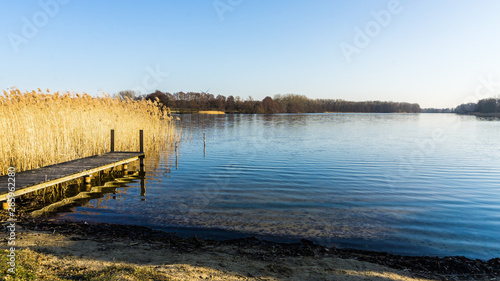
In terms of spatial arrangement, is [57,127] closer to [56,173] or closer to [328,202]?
[56,173]

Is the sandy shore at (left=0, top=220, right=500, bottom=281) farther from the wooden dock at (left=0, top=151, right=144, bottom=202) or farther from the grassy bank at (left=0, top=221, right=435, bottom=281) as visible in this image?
the wooden dock at (left=0, top=151, right=144, bottom=202)

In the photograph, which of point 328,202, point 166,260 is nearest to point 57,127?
point 166,260

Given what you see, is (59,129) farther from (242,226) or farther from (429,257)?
(429,257)

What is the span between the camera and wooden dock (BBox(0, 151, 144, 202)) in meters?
7.73

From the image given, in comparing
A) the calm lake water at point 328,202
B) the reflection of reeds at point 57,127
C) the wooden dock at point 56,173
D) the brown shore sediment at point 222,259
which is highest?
the reflection of reeds at point 57,127

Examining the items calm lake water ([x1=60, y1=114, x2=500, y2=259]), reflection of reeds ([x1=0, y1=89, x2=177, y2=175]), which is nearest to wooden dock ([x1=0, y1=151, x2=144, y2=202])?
reflection of reeds ([x1=0, y1=89, x2=177, y2=175])

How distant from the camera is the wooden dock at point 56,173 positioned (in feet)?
25.4

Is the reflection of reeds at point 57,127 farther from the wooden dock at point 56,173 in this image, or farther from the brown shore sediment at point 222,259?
the brown shore sediment at point 222,259

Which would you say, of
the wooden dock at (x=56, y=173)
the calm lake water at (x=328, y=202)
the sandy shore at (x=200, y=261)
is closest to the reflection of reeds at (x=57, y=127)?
the wooden dock at (x=56, y=173)

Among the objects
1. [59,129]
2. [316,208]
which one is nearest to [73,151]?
[59,129]

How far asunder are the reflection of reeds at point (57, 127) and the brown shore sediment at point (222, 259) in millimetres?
Result: 5126

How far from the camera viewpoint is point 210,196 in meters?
9.50

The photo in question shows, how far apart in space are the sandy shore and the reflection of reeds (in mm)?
5126

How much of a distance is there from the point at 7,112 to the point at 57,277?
369 inches
